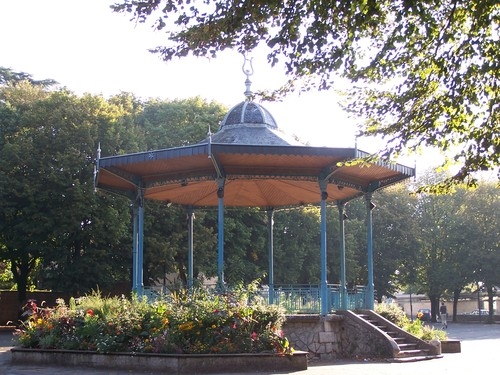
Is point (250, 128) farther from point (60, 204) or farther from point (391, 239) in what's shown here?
point (391, 239)

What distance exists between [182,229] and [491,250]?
3148 cm

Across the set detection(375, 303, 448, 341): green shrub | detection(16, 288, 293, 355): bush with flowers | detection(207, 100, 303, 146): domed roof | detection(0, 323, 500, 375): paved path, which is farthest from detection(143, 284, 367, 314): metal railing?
detection(207, 100, 303, 146): domed roof

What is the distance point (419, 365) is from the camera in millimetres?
17453

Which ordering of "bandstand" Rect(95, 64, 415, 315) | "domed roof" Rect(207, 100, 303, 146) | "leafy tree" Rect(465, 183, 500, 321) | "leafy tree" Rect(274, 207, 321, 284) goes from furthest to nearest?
"leafy tree" Rect(465, 183, 500, 321) < "leafy tree" Rect(274, 207, 321, 284) < "domed roof" Rect(207, 100, 303, 146) < "bandstand" Rect(95, 64, 415, 315)

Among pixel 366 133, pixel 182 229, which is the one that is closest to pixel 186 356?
pixel 366 133

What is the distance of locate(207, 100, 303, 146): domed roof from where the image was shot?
21.2m

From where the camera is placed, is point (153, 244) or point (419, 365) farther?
point (153, 244)

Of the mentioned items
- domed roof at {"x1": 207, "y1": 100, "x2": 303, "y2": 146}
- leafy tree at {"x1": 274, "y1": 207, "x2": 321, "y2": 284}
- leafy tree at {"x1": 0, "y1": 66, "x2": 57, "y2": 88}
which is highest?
leafy tree at {"x1": 0, "y1": 66, "x2": 57, "y2": 88}

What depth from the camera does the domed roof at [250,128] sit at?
2116cm

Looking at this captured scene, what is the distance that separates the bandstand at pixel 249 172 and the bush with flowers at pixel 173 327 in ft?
8.86

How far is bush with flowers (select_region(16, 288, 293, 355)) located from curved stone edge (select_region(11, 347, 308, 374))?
1.00ft

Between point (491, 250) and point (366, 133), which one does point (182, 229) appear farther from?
point (491, 250)

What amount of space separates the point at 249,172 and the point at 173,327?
6.97 metres

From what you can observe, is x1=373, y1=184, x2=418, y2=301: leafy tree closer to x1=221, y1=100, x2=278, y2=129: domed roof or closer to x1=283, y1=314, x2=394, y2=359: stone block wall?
x1=221, y1=100, x2=278, y2=129: domed roof
